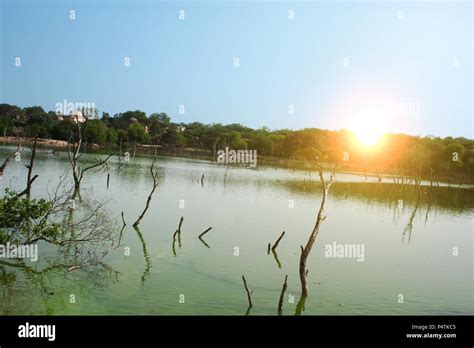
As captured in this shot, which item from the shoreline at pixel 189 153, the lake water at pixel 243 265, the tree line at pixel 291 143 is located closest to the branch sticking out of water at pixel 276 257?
the lake water at pixel 243 265

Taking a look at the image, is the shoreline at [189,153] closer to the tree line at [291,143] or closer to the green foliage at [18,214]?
the tree line at [291,143]

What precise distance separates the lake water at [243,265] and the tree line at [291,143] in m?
38.2

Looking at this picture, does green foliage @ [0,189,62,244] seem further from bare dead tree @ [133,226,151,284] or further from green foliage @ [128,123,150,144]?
green foliage @ [128,123,150,144]

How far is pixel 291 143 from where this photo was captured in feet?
397

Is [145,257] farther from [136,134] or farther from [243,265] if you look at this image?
[136,134]

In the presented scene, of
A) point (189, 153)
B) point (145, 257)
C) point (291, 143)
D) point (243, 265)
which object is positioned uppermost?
point (291, 143)

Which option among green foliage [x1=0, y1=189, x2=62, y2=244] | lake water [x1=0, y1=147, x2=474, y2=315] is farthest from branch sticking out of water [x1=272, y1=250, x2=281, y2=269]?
green foliage [x1=0, y1=189, x2=62, y2=244]

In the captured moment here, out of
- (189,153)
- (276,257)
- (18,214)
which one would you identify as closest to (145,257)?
(18,214)

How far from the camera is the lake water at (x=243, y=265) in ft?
47.9

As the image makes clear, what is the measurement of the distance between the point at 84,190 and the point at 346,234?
1757cm

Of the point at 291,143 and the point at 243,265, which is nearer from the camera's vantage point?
the point at 243,265

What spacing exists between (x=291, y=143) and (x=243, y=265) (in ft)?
338

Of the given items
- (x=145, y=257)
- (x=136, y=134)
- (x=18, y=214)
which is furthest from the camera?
(x=136, y=134)

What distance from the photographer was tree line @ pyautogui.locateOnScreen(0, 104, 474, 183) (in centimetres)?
8831
